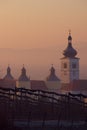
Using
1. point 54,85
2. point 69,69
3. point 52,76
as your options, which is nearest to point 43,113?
point 54,85

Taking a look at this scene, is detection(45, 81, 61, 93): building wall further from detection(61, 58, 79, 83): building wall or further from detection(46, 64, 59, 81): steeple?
detection(61, 58, 79, 83): building wall

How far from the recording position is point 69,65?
13662 centimetres

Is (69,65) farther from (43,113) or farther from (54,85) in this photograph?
(43,113)

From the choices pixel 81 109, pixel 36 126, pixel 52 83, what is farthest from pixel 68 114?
pixel 52 83

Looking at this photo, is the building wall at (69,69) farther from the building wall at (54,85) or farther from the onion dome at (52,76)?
the building wall at (54,85)

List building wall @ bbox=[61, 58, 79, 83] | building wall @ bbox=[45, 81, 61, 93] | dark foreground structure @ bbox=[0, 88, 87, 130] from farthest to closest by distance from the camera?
building wall @ bbox=[61, 58, 79, 83]
building wall @ bbox=[45, 81, 61, 93]
dark foreground structure @ bbox=[0, 88, 87, 130]

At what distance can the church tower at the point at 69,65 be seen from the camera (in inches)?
5299

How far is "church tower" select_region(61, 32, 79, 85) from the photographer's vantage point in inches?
5299

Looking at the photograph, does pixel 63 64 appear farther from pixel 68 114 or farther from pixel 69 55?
pixel 68 114

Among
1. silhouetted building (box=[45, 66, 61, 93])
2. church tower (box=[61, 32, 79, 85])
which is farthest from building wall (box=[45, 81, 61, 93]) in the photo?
church tower (box=[61, 32, 79, 85])

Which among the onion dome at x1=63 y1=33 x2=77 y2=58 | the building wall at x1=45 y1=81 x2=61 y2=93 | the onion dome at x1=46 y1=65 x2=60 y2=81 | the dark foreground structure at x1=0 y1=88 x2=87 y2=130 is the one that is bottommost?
the dark foreground structure at x1=0 y1=88 x2=87 y2=130

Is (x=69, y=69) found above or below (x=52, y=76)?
above

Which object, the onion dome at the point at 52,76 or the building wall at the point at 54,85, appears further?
the onion dome at the point at 52,76

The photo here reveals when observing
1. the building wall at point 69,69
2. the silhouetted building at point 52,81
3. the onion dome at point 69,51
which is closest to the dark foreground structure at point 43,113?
the silhouetted building at point 52,81
